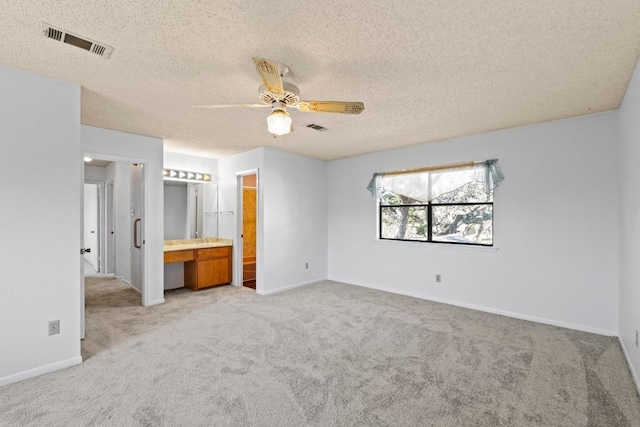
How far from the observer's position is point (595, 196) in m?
3.21

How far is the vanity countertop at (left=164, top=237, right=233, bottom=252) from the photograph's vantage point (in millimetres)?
4999

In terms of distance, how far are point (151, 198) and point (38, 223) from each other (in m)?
1.91

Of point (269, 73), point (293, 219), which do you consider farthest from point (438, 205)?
point (269, 73)

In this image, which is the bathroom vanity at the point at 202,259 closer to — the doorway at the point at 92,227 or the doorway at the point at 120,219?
the doorway at the point at 120,219

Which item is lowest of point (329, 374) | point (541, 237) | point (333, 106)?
point (329, 374)

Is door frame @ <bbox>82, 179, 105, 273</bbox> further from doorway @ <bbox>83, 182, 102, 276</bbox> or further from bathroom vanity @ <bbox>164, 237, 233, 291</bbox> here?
bathroom vanity @ <bbox>164, 237, 233, 291</bbox>

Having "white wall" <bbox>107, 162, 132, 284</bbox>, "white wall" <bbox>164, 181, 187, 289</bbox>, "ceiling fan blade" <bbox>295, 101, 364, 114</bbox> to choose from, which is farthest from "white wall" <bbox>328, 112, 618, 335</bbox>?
"white wall" <bbox>107, 162, 132, 284</bbox>

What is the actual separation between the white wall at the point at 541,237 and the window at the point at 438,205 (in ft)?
0.49

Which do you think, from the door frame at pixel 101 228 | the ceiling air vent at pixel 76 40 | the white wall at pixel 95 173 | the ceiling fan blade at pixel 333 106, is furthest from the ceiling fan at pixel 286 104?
the door frame at pixel 101 228

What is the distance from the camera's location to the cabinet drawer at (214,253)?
5123mm

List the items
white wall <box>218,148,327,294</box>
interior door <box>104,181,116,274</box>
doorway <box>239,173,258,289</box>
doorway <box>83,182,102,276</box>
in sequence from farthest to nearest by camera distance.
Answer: doorway <box>239,173,258,289</box> → doorway <box>83,182,102,276</box> → interior door <box>104,181,116,274</box> → white wall <box>218,148,327,294</box>

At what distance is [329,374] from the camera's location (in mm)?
2381

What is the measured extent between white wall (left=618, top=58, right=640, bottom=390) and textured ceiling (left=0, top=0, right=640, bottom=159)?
24 centimetres

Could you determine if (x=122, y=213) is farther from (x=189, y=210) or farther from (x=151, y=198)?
(x=151, y=198)
